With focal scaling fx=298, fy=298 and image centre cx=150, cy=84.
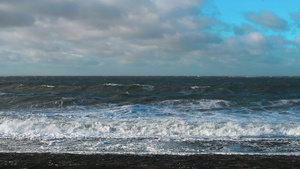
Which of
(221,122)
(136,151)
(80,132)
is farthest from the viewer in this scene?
(221,122)

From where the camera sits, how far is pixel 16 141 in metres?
10.8

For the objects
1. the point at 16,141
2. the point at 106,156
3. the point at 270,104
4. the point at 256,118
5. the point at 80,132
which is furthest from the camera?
the point at 270,104

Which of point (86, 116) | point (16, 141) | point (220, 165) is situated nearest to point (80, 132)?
point (16, 141)

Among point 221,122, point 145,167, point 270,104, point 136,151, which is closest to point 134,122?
point 221,122

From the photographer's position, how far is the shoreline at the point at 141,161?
23.6ft

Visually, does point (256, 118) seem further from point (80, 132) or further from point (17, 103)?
point (17, 103)

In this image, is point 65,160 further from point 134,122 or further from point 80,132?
point 134,122

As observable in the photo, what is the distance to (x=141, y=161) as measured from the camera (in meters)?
7.64

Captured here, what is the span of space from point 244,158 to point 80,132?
7320 mm

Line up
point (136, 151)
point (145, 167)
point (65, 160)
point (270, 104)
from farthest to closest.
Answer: point (270, 104) < point (136, 151) < point (65, 160) < point (145, 167)

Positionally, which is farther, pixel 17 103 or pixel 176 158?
pixel 17 103

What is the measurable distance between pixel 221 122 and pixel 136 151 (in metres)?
6.68

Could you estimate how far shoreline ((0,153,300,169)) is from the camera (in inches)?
284

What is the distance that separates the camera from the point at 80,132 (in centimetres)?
1282
